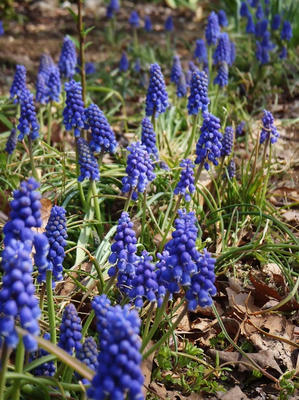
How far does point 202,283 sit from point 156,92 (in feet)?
8.71

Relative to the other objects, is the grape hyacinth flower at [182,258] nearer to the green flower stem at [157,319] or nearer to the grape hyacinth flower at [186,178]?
the green flower stem at [157,319]

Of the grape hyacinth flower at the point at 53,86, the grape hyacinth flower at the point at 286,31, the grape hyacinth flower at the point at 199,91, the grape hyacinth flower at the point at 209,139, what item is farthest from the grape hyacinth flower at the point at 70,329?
the grape hyacinth flower at the point at 286,31

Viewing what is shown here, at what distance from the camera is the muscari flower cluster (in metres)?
2.33

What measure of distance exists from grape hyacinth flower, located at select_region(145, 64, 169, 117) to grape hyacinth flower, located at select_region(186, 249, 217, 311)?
2546 mm

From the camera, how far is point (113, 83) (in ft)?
27.4

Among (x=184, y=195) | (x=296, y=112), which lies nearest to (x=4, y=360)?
(x=184, y=195)

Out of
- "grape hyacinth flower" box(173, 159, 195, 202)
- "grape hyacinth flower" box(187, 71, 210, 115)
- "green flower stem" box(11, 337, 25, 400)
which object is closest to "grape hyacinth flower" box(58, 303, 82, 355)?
"green flower stem" box(11, 337, 25, 400)

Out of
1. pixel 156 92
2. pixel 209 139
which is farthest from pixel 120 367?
pixel 156 92

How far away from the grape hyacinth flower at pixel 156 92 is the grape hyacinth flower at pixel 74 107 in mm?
717

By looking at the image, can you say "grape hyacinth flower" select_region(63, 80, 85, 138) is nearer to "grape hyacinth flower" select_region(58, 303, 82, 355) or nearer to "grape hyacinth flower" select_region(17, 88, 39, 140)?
"grape hyacinth flower" select_region(17, 88, 39, 140)

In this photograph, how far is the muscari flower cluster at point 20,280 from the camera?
2.33m

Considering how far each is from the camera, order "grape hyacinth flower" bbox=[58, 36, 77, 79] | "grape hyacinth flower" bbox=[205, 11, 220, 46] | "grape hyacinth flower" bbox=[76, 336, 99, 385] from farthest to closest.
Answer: "grape hyacinth flower" bbox=[205, 11, 220, 46] < "grape hyacinth flower" bbox=[58, 36, 77, 79] < "grape hyacinth flower" bbox=[76, 336, 99, 385]

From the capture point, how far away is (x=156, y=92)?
5.16 meters

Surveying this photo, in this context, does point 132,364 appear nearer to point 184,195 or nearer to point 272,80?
point 184,195
